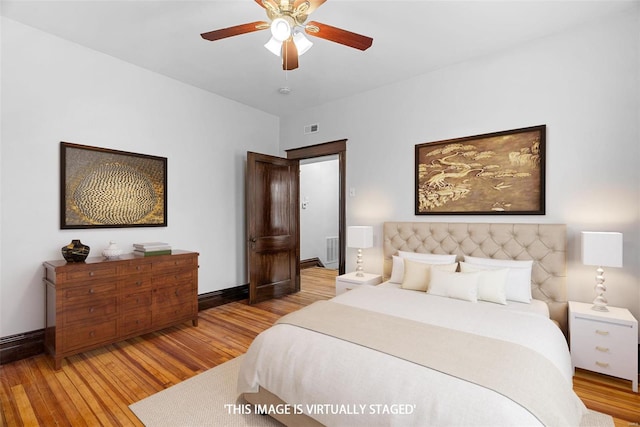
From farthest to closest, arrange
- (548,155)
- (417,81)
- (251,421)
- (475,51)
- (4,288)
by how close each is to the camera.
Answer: (417,81), (475,51), (548,155), (4,288), (251,421)

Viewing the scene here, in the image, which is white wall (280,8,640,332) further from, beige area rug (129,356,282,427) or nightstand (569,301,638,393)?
beige area rug (129,356,282,427)

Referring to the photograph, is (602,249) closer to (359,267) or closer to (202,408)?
(359,267)

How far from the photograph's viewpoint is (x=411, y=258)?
3.44m

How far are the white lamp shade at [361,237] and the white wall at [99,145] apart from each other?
5.98 feet

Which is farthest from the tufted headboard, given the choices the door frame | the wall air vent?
the wall air vent

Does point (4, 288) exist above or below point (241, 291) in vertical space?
above

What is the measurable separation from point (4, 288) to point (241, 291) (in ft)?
8.42

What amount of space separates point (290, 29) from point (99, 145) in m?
2.54

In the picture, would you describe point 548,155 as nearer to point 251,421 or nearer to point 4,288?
point 251,421

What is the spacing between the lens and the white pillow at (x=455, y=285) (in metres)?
2.62

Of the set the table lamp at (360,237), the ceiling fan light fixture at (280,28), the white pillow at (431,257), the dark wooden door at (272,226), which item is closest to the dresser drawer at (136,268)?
the dark wooden door at (272,226)

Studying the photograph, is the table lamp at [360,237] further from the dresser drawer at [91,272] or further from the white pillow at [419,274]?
the dresser drawer at [91,272]

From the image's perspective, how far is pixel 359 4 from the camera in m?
2.43

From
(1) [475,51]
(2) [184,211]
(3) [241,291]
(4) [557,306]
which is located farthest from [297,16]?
(3) [241,291]
